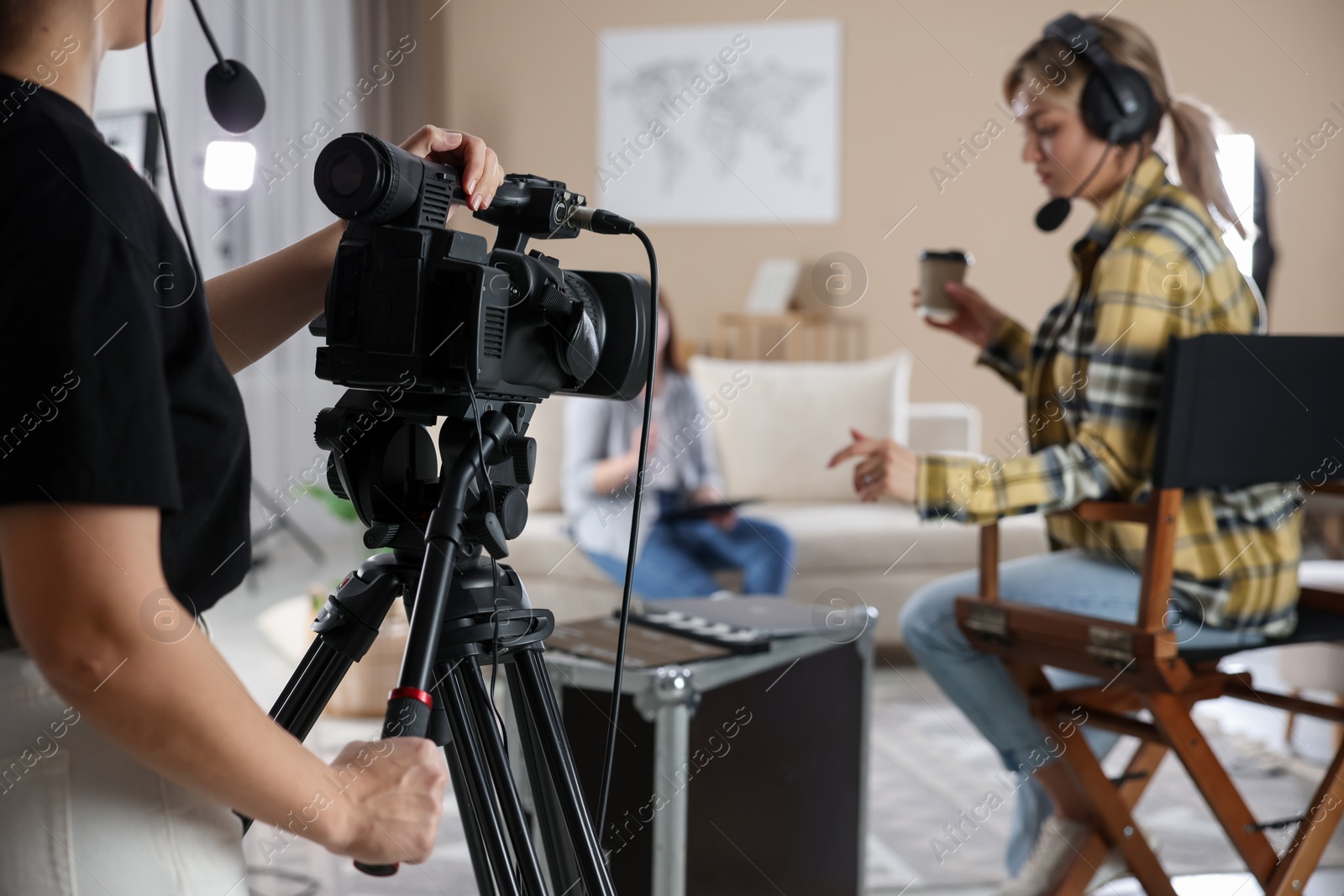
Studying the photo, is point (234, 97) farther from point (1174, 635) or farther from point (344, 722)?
point (344, 722)

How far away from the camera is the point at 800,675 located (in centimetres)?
153

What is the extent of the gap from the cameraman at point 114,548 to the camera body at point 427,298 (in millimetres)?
111

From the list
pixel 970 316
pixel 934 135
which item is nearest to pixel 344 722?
pixel 970 316

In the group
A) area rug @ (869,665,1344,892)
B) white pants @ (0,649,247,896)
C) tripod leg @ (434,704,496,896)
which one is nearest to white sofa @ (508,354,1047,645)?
area rug @ (869,665,1344,892)

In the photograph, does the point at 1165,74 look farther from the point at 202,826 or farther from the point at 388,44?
the point at 388,44

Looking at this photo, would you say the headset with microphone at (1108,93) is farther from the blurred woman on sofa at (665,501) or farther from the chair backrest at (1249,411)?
the blurred woman on sofa at (665,501)

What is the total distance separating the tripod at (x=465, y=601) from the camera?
2.50 feet

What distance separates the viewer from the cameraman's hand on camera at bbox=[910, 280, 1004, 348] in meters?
1.83

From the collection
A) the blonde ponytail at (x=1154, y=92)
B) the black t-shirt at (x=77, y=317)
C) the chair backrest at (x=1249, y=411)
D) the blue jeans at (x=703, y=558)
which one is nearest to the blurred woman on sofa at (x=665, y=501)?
the blue jeans at (x=703, y=558)

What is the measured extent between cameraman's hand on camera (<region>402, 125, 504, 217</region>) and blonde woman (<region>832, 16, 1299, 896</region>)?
2.60ft

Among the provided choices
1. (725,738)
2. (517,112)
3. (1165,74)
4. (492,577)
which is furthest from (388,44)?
(492,577)

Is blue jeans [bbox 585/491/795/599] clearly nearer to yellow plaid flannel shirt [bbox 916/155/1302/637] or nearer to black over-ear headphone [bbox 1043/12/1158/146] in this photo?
yellow plaid flannel shirt [bbox 916/155/1302/637]

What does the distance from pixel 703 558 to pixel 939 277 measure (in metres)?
1.10

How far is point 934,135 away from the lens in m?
5.01
